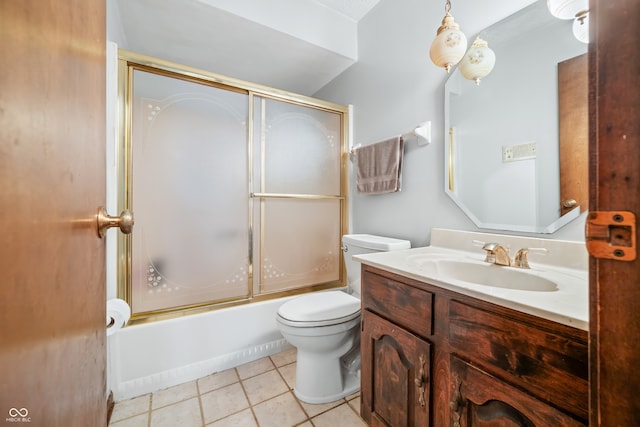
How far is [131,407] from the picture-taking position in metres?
1.26

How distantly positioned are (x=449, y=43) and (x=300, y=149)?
1090 mm

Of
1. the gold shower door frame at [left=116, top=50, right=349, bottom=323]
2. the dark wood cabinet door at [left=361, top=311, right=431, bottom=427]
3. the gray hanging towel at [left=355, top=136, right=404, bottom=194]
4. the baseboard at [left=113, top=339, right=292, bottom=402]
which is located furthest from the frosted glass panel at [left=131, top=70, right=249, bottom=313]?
the dark wood cabinet door at [left=361, top=311, right=431, bottom=427]

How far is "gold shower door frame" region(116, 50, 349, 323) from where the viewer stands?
134 cm

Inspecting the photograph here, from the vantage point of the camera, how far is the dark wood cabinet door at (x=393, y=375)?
813mm

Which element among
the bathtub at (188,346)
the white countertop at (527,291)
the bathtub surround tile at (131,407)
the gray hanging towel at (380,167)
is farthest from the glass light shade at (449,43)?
the bathtub surround tile at (131,407)

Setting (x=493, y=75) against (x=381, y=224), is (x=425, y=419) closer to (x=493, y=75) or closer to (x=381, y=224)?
(x=381, y=224)

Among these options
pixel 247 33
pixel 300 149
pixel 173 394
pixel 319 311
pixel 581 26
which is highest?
pixel 247 33

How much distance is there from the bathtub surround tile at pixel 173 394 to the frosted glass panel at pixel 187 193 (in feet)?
1.42

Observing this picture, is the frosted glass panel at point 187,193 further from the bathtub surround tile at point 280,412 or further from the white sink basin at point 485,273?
the white sink basin at point 485,273

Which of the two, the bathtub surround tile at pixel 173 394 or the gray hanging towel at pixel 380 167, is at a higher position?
the gray hanging towel at pixel 380 167

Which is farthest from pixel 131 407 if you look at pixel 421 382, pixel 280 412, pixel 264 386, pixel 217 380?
pixel 421 382

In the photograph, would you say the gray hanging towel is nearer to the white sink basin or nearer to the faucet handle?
the white sink basin

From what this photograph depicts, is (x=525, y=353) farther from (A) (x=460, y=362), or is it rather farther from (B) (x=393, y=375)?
(B) (x=393, y=375)

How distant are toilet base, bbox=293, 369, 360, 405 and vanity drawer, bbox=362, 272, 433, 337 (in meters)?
0.60
